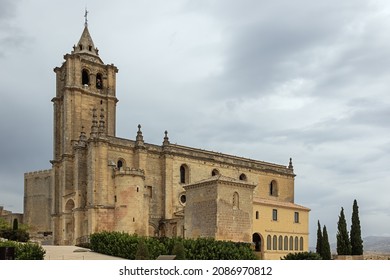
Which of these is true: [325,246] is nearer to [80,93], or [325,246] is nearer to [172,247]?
[172,247]

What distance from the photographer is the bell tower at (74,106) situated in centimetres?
5116

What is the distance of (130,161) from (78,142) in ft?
18.8

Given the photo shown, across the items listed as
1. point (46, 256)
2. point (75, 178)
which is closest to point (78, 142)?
point (75, 178)

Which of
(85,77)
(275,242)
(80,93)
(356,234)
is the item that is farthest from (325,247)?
(85,77)

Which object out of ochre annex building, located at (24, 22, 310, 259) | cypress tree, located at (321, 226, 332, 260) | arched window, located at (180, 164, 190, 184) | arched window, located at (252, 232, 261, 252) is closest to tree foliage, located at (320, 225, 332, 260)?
cypress tree, located at (321, 226, 332, 260)

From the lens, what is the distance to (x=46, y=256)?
36.1 m

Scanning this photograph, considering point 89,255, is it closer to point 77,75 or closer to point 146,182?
point 146,182

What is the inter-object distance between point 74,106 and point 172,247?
23.1 metres

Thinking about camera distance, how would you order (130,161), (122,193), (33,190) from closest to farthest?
(122,193)
(130,161)
(33,190)

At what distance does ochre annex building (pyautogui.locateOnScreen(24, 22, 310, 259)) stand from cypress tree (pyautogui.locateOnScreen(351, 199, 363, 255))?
546cm

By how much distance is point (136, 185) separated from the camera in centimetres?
4681

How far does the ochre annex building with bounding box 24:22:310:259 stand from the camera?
140ft

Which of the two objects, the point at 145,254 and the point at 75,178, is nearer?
the point at 145,254

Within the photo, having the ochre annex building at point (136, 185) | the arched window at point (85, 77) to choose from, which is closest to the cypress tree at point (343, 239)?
the ochre annex building at point (136, 185)
